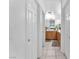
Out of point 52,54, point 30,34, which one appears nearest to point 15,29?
point 30,34

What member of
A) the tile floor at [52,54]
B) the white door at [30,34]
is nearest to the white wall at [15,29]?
the white door at [30,34]

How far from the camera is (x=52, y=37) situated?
1379 cm

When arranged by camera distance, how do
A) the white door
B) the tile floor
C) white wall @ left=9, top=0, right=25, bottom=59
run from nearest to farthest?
white wall @ left=9, top=0, right=25, bottom=59 → the white door → the tile floor

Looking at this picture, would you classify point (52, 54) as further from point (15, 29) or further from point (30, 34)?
point (15, 29)

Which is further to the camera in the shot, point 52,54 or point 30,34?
point 52,54

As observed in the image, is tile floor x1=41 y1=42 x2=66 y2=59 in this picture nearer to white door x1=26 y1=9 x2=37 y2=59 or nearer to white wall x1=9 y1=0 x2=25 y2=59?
white door x1=26 y1=9 x2=37 y2=59

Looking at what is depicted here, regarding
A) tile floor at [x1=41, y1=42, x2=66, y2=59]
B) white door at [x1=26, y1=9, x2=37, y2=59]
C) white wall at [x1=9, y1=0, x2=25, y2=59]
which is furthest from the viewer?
tile floor at [x1=41, y1=42, x2=66, y2=59]

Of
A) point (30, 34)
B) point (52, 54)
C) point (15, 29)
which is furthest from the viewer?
point (52, 54)

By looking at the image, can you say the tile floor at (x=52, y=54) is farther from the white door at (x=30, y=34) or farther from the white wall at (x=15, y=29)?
the white wall at (x=15, y=29)

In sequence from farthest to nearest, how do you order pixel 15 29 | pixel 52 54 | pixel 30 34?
pixel 52 54
pixel 30 34
pixel 15 29

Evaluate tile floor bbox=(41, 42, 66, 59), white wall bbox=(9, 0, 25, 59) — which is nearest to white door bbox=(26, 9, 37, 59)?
white wall bbox=(9, 0, 25, 59)
